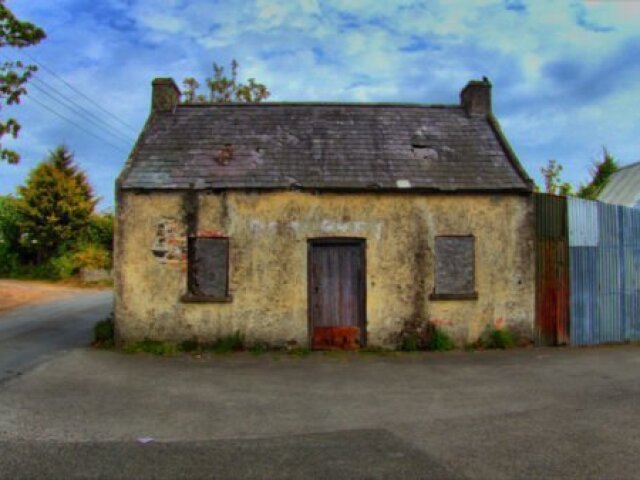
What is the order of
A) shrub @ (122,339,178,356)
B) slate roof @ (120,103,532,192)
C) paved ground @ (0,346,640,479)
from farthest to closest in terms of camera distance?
1. slate roof @ (120,103,532,192)
2. shrub @ (122,339,178,356)
3. paved ground @ (0,346,640,479)

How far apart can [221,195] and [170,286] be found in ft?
7.23

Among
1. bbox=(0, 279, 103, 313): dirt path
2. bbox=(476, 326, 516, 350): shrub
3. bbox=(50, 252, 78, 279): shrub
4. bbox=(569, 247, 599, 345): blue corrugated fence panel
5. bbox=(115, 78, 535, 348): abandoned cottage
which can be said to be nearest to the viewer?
bbox=(115, 78, 535, 348): abandoned cottage

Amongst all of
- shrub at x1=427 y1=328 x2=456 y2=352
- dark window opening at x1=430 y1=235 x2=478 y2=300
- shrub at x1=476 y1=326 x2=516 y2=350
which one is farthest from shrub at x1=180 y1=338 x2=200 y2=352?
shrub at x1=476 y1=326 x2=516 y2=350

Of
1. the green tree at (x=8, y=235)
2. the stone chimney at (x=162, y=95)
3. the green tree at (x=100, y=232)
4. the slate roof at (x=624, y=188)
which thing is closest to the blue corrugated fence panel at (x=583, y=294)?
the stone chimney at (x=162, y=95)

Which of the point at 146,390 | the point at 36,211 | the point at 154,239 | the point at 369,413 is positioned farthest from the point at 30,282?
the point at 369,413

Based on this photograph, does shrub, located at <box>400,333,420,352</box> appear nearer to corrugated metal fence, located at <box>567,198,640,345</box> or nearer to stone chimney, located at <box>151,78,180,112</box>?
corrugated metal fence, located at <box>567,198,640,345</box>

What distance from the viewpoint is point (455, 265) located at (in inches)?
484

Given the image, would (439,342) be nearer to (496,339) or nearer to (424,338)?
(424,338)

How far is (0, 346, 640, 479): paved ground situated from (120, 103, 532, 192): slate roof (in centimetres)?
384

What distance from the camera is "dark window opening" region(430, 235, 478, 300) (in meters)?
12.2

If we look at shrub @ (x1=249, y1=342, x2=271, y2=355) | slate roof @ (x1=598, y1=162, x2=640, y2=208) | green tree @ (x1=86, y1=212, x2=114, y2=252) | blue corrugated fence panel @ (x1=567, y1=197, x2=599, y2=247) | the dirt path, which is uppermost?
slate roof @ (x1=598, y1=162, x2=640, y2=208)

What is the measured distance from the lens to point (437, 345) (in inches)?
472

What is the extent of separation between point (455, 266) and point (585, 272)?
10.1ft

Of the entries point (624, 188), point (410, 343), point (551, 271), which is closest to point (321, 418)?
point (410, 343)
